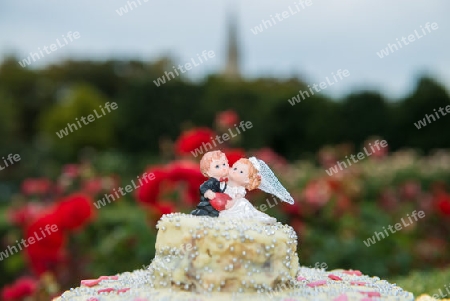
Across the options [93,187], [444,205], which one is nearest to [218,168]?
[93,187]

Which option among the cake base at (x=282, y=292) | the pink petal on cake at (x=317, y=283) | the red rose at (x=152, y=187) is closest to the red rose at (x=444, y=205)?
the red rose at (x=152, y=187)

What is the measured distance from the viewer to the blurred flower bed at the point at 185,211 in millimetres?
8305

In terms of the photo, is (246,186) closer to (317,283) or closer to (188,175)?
(317,283)

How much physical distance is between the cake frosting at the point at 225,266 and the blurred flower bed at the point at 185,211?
286cm

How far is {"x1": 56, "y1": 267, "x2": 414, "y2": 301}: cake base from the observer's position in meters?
4.12

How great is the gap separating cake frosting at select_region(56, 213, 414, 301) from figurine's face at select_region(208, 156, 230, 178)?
1.28ft

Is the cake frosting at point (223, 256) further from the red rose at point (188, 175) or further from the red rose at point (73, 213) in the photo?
the red rose at point (73, 213)

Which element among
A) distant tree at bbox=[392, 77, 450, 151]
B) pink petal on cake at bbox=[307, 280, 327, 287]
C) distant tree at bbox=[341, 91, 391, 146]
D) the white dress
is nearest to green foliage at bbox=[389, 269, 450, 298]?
pink petal on cake at bbox=[307, 280, 327, 287]

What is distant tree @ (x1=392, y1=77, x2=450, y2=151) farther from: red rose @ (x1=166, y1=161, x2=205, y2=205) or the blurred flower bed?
red rose @ (x1=166, y1=161, x2=205, y2=205)

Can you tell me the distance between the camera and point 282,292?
428cm

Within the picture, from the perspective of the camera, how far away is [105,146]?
121ft

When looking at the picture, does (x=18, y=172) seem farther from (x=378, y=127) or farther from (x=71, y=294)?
(x=71, y=294)

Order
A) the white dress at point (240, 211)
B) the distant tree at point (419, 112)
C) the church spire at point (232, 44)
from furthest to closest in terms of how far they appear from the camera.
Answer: the church spire at point (232, 44), the distant tree at point (419, 112), the white dress at point (240, 211)

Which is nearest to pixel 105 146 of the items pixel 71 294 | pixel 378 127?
pixel 378 127
